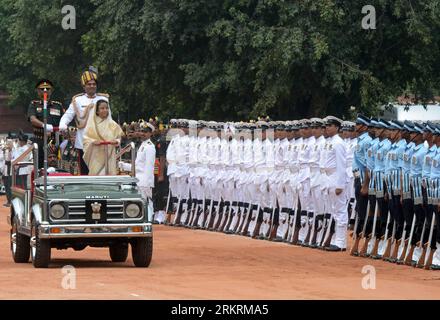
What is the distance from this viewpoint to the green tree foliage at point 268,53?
3828 centimetres

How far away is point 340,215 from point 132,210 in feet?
17.9

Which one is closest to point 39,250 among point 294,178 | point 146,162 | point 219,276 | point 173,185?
point 219,276

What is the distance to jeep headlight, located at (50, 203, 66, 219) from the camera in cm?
1914

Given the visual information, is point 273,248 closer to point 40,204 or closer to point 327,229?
point 327,229

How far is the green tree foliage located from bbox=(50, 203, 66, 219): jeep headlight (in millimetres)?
18373

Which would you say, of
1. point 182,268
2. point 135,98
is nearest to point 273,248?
Result: point 182,268

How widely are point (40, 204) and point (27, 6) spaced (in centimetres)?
3372

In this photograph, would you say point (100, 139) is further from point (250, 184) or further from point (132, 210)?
point (250, 184)

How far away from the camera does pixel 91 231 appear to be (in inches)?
753

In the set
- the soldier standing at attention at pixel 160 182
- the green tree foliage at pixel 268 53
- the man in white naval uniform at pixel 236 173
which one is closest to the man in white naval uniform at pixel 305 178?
the man in white naval uniform at pixel 236 173

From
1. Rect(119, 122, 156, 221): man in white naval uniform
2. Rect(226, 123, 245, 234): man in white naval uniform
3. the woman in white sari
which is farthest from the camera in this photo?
Rect(119, 122, 156, 221): man in white naval uniform

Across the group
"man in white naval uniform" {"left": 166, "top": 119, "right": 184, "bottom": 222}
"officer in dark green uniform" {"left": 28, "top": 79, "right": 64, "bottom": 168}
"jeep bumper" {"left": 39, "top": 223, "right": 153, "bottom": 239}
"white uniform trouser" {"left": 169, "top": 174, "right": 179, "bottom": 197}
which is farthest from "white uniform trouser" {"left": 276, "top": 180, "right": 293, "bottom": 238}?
"jeep bumper" {"left": 39, "top": 223, "right": 153, "bottom": 239}

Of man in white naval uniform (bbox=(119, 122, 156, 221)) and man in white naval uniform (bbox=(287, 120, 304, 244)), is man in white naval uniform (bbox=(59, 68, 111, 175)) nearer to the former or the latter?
man in white naval uniform (bbox=(287, 120, 304, 244))

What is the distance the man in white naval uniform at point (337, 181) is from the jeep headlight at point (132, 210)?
5.35 m
